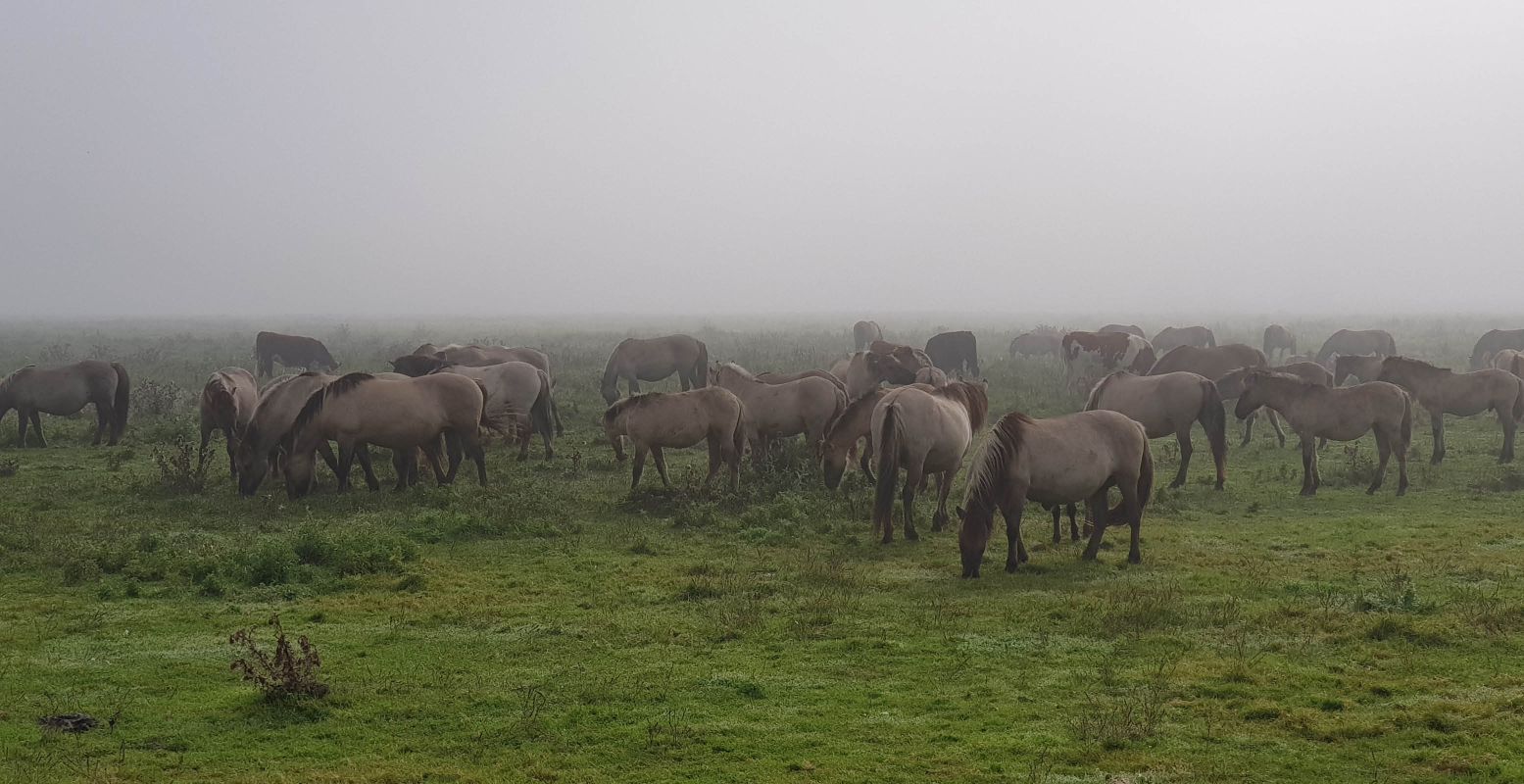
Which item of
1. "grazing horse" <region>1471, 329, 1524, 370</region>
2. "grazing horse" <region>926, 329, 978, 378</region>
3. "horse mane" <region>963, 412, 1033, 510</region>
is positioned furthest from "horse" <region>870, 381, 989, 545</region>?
"grazing horse" <region>1471, 329, 1524, 370</region>

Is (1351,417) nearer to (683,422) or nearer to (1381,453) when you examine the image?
(1381,453)

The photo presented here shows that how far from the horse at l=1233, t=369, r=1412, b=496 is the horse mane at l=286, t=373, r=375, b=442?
13.7 meters

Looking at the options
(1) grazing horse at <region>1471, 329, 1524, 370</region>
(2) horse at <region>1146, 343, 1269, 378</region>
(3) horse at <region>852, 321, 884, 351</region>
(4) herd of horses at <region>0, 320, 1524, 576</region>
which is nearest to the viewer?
(4) herd of horses at <region>0, 320, 1524, 576</region>

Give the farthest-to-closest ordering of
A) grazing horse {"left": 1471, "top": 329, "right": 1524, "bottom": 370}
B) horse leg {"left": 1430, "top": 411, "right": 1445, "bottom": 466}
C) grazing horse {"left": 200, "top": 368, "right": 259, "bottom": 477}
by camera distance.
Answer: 1. grazing horse {"left": 1471, "top": 329, "right": 1524, "bottom": 370}
2. horse leg {"left": 1430, "top": 411, "right": 1445, "bottom": 466}
3. grazing horse {"left": 200, "top": 368, "right": 259, "bottom": 477}

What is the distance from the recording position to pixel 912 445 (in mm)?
12406

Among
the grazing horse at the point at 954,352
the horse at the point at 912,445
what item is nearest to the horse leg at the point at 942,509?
the horse at the point at 912,445

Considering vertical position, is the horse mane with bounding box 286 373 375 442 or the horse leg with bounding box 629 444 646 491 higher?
the horse mane with bounding box 286 373 375 442

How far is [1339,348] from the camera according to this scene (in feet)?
125

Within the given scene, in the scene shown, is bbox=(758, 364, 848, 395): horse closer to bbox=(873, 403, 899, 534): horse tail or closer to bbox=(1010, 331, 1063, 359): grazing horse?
bbox=(873, 403, 899, 534): horse tail

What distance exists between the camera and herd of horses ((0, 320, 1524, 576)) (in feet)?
34.9

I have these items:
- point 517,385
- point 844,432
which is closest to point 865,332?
point 517,385

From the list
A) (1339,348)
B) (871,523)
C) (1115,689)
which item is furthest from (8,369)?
(1339,348)

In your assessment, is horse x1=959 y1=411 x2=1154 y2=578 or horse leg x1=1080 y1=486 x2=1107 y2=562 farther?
horse leg x1=1080 y1=486 x2=1107 y2=562

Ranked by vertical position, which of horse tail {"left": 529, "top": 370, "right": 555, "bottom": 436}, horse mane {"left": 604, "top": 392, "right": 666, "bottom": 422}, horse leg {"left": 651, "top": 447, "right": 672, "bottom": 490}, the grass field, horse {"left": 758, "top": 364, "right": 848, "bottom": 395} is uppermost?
horse {"left": 758, "top": 364, "right": 848, "bottom": 395}
